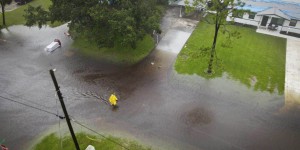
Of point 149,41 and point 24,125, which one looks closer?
point 24,125

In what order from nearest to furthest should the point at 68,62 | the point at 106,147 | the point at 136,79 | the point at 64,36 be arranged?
the point at 106,147
the point at 136,79
the point at 68,62
the point at 64,36

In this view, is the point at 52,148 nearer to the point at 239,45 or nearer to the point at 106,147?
the point at 106,147

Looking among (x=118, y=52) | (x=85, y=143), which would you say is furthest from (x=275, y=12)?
(x=85, y=143)

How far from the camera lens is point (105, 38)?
3189 centimetres

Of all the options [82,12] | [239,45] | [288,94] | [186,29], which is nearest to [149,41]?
[186,29]

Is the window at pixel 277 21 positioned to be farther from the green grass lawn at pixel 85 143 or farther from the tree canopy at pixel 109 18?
the green grass lawn at pixel 85 143

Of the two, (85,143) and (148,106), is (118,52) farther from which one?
(85,143)

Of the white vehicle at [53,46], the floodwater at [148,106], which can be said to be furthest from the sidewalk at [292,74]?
the white vehicle at [53,46]

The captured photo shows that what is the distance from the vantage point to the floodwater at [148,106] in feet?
75.4

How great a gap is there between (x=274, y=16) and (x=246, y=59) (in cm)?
1100

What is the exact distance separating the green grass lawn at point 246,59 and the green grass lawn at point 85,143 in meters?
12.5

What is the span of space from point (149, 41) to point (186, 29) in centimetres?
755

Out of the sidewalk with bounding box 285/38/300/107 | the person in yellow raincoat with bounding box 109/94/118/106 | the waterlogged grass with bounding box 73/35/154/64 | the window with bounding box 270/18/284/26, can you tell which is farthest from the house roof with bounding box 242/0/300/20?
the person in yellow raincoat with bounding box 109/94/118/106

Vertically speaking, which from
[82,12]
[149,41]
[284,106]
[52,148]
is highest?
[82,12]
